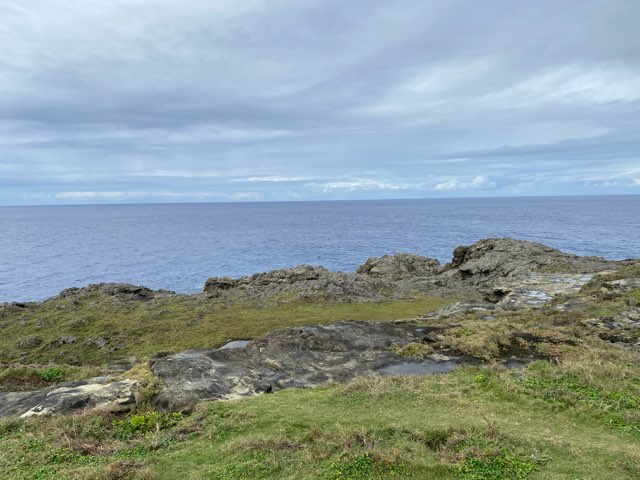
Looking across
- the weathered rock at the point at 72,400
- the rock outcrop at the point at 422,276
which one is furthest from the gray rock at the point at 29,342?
the weathered rock at the point at 72,400

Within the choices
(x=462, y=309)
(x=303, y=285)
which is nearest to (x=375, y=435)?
(x=462, y=309)

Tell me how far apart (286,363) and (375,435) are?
940 centimetres

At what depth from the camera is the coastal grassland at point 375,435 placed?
35.7ft

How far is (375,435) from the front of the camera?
41.3 feet

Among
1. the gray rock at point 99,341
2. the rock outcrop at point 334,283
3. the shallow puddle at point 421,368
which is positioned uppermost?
the shallow puddle at point 421,368

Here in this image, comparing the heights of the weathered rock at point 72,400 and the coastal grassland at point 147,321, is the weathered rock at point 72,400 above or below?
above

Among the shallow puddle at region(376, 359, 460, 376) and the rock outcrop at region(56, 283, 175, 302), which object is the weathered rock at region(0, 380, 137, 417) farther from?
the rock outcrop at region(56, 283, 175, 302)

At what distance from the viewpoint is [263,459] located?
11516mm

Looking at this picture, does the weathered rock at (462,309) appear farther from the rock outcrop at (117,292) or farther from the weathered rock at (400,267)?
the rock outcrop at (117,292)

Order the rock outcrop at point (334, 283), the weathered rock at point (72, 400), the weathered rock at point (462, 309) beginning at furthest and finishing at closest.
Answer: the rock outcrop at point (334, 283) → the weathered rock at point (462, 309) → the weathered rock at point (72, 400)

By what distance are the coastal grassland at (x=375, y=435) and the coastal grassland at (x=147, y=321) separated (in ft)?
62.5

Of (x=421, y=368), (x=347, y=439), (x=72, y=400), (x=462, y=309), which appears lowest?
(x=462, y=309)

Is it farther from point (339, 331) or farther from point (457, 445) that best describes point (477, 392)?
point (339, 331)

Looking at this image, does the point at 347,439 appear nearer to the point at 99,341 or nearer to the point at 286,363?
the point at 286,363
